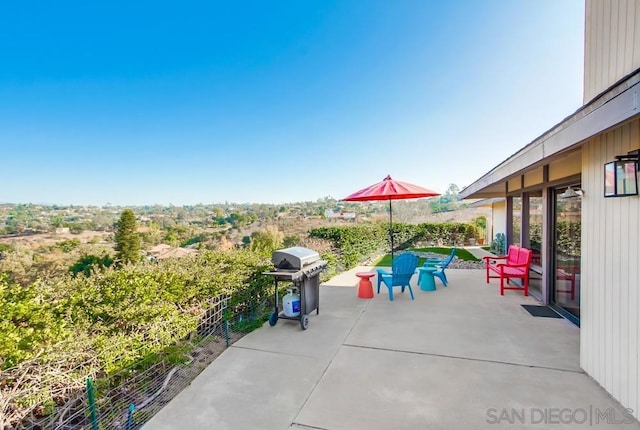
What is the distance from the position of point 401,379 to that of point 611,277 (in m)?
2.01

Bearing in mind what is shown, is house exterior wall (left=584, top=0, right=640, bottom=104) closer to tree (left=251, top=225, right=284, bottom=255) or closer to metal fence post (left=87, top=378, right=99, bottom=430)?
metal fence post (left=87, top=378, right=99, bottom=430)

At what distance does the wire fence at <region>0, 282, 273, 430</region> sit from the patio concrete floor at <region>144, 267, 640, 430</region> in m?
0.20

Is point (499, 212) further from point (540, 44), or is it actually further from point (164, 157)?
point (164, 157)

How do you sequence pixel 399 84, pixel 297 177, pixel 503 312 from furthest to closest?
pixel 297 177, pixel 399 84, pixel 503 312

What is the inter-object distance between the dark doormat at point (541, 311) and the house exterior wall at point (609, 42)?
3.29 m

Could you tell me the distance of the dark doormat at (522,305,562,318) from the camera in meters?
4.48

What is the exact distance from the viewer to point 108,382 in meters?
2.35

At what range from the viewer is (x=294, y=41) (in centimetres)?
877

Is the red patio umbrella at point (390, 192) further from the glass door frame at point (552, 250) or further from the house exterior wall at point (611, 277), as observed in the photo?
the house exterior wall at point (611, 277)

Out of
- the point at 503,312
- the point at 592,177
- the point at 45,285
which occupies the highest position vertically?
the point at 592,177

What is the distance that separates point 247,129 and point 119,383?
15585 millimetres

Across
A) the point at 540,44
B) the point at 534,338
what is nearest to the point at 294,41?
the point at 540,44

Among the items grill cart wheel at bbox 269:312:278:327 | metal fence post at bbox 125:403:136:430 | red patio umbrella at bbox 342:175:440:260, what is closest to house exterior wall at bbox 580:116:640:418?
red patio umbrella at bbox 342:175:440:260

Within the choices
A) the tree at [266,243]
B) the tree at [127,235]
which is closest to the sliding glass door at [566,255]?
the tree at [266,243]
